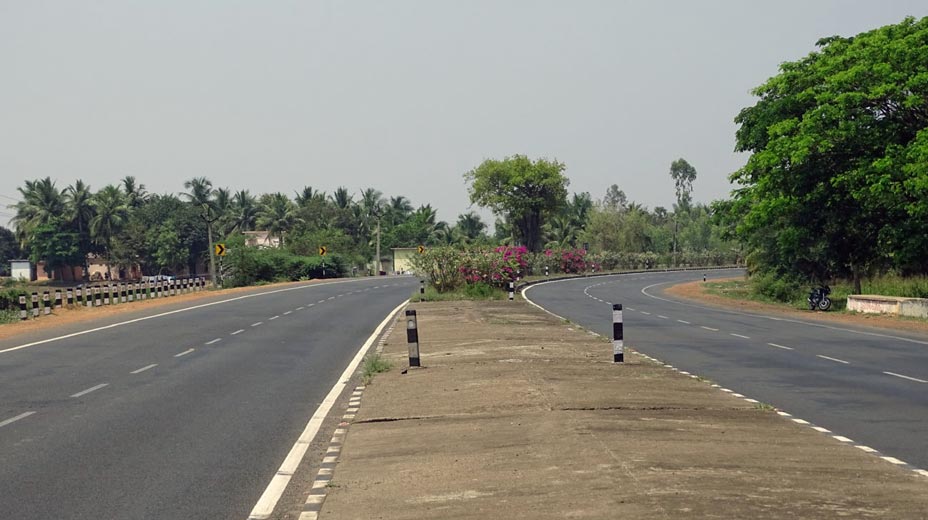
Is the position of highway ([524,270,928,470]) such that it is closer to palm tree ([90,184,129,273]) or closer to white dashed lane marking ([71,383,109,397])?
white dashed lane marking ([71,383,109,397])

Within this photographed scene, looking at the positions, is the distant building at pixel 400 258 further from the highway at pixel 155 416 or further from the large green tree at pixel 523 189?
the highway at pixel 155 416

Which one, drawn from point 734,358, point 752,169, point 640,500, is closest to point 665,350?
point 734,358

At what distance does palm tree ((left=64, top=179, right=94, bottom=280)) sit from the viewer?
116 m

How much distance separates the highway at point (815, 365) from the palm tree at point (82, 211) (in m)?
92.5

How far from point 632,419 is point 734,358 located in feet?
32.1

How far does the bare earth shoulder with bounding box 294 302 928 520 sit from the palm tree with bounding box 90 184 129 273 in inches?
4271

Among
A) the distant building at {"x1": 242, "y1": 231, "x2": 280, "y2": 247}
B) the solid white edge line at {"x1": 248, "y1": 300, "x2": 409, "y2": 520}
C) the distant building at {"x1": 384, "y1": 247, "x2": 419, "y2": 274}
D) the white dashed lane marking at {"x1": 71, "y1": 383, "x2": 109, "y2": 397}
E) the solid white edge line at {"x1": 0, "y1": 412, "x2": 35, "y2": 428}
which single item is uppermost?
the distant building at {"x1": 242, "y1": 231, "x2": 280, "y2": 247}

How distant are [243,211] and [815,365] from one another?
120365mm

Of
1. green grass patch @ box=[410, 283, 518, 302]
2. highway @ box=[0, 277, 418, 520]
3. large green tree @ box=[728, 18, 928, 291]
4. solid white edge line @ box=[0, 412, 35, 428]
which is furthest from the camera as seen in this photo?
green grass patch @ box=[410, 283, 518, 302]

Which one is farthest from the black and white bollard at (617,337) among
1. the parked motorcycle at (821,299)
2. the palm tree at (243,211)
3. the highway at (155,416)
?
the palm tree at (243,211)

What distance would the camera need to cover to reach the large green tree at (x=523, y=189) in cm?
11569

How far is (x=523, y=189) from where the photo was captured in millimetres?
116625

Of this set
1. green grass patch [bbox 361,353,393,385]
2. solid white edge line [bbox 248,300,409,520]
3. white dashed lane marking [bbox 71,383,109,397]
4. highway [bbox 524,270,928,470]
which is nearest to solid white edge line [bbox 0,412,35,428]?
white dashed lane marking [bbox 71,383,109,397]

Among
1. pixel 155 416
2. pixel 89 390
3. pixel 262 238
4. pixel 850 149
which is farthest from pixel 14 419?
pixel 262 238
